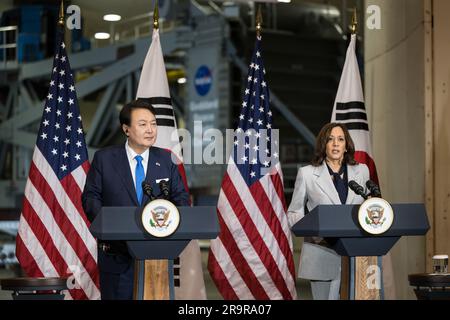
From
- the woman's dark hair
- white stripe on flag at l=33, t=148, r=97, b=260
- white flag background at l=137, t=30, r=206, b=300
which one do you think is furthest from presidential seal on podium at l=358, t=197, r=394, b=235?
white stripe on flag at l=33, t=148, r=97, b=260

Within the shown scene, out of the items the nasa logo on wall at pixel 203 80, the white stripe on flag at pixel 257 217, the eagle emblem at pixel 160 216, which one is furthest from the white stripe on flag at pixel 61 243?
the nasa logo on wall at pixel 203 80

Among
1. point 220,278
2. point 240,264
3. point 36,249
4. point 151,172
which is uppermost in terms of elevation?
point 151,172

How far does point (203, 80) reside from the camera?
49.3ft

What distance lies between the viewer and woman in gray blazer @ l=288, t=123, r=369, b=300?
13.3ft

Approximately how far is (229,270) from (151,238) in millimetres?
2913

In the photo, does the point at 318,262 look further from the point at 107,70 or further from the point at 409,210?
the point at 107,70

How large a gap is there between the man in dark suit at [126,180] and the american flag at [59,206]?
2.16 metres

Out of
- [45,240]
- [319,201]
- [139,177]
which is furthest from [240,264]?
[139,177]

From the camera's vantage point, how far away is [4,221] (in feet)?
32.7

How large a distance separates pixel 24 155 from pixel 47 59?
2082mm

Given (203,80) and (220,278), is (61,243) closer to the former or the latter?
(220,278)

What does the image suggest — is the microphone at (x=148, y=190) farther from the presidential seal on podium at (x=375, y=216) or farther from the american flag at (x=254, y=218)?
the american flag at (x=254, y=218)

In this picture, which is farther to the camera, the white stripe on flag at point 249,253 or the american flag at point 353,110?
the white stripe on flag at point 249,253

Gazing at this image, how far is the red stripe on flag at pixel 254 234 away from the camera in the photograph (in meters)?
5.92
